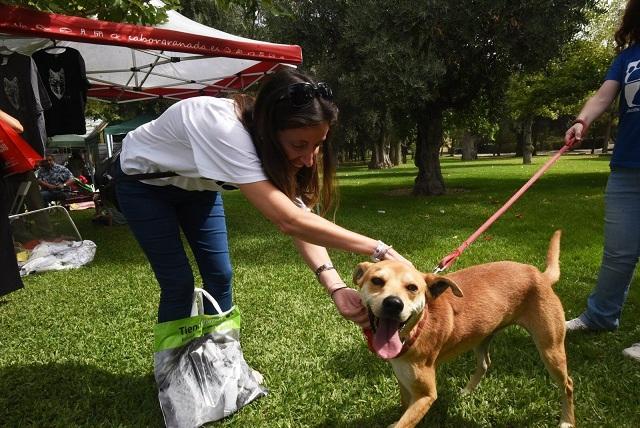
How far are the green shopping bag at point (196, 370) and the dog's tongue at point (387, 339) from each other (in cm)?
114

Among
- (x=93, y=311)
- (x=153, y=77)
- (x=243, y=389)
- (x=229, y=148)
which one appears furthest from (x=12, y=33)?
(x=153, y=77)

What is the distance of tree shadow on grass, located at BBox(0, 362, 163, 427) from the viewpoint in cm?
289

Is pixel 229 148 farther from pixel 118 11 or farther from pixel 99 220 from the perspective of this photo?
pixel 99 220

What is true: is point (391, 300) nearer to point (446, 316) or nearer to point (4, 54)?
point (446, 316)

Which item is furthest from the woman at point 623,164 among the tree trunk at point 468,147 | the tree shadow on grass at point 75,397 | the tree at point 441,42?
the tree trunk at point 468,147

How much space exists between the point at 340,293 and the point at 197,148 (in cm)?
97

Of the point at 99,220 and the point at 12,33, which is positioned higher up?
the point at 12,33

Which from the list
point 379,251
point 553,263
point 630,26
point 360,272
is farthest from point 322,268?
point 630,26

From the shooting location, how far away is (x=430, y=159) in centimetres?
1424

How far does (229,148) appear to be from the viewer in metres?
1.99

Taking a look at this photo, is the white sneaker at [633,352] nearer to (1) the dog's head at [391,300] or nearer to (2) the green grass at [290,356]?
(2) the green grass at [290,356]

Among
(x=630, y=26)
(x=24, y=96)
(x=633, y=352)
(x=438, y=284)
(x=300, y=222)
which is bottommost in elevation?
(x=633, y=352)

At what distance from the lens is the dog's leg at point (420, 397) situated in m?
2.33

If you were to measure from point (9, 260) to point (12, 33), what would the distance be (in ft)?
8.47
